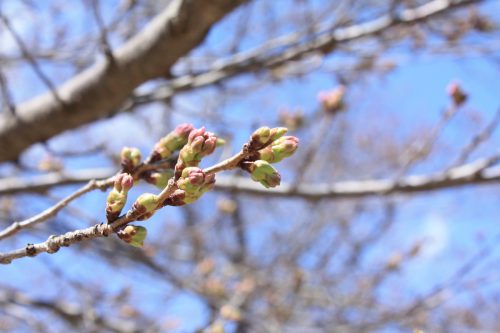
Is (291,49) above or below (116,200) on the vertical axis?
above

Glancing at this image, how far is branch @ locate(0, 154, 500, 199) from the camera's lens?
7.68 ft

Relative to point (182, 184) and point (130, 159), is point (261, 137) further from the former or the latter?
point (130, 159)

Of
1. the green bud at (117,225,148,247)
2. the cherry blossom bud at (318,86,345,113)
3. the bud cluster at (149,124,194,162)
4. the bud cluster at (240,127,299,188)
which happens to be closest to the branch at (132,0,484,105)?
the cherry blossom bud at (318,86,345,113)

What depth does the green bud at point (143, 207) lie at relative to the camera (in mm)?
924

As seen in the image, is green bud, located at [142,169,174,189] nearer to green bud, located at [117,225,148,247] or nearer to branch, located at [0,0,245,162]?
green bud, located at [117,225,148,247]

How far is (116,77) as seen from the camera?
94.0 inches

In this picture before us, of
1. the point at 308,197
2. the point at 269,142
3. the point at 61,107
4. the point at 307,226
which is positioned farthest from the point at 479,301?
the point at 269,142

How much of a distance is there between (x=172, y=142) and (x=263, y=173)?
1.13 feet

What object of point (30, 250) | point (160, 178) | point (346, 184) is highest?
point (346, 184)

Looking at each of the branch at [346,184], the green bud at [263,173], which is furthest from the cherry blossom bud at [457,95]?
the green bud at [263,173]

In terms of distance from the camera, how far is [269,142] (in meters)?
1.04

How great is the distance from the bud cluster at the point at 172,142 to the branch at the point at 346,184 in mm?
1369

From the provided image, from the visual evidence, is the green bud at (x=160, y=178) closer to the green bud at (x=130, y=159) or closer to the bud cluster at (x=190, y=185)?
the green bud at (x=130, y=159)

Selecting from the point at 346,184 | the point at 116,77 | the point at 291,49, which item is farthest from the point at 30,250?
the point at 291,49
